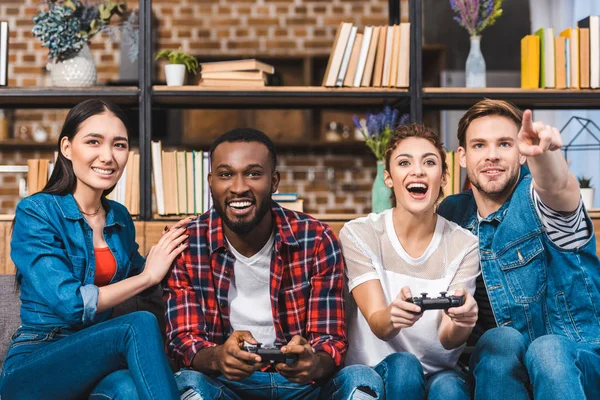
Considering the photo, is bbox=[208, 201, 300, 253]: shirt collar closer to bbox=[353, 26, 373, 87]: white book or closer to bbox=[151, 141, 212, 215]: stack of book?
bbox=[151, 141, 212, 215]: stack of book

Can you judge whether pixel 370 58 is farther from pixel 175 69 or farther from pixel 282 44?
pixel 282 44

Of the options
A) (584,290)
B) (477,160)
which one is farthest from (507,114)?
(584,290)

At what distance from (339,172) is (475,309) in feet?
9.60

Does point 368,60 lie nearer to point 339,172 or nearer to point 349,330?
point 349,330

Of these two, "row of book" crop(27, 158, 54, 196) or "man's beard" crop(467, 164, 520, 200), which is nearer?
"man's beard" crop(467, 164, 520, 200)

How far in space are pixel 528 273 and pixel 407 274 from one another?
0.33 metres

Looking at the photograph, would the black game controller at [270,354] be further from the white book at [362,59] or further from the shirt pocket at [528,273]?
the white book at [362,59]

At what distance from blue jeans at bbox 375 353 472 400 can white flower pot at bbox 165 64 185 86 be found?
61.0 inches

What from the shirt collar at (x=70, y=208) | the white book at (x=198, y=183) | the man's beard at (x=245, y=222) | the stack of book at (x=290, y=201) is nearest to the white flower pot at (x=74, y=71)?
the white book at (x=198, y=183)

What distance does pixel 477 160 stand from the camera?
1.99 metres

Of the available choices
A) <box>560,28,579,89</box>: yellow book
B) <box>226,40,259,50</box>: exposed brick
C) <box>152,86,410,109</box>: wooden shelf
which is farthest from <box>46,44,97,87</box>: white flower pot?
<box>560,28,579,89</box>: yellow book

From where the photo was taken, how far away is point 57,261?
1796mm

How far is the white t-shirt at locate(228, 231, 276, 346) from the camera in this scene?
1.87 metres

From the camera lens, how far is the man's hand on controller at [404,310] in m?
1.61
